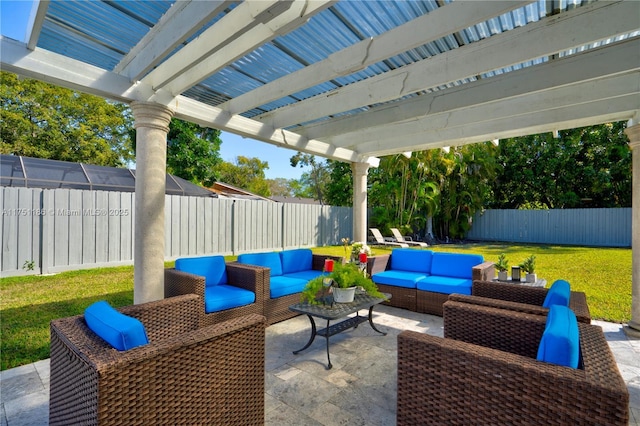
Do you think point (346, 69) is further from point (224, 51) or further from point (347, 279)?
point (347, 279)

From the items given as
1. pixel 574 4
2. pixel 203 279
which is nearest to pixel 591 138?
pixel 574 4

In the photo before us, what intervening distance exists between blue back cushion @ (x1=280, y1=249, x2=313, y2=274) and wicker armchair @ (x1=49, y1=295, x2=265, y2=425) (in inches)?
118

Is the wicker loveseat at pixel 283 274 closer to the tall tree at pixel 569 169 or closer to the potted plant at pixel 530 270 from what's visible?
the potted plant at pixel 530 270

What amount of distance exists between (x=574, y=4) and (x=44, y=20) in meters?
4.08

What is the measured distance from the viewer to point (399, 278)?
4785 millimetres

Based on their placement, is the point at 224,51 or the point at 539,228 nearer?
the point at 224,51

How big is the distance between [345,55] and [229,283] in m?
3.05

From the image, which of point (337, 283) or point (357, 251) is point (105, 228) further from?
→ point (337, 283)

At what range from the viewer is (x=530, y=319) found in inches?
84.3

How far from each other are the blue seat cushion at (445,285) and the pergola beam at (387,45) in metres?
2.99

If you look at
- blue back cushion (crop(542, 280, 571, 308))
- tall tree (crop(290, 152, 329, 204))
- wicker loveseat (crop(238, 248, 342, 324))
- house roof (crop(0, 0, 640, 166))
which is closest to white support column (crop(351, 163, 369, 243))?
wicker loveseat (crop(238, 248, 342, 324))

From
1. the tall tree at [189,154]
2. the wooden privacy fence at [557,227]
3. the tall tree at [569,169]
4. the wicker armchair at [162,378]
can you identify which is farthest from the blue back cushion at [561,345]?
the tall tree at [569,169]

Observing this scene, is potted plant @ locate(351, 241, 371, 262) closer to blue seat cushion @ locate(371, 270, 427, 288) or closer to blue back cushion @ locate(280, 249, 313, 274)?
blue seat cushion @ locate(371, 270, 427, 288)

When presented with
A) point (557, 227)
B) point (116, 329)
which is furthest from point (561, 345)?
point (557, 227)
